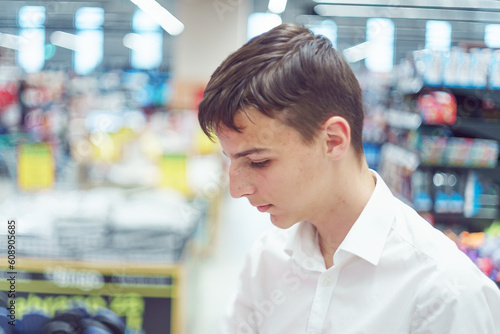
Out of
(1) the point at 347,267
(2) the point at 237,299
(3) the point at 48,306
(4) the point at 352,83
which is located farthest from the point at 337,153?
(3) the point at 48,306

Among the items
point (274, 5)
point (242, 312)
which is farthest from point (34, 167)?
point (242, 312)

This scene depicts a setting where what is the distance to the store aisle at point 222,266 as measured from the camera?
3.13 metres

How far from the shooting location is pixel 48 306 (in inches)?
68.9

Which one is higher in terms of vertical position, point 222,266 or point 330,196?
point 330,196

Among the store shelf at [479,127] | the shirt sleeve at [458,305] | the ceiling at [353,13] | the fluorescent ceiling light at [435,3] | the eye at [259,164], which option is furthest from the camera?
the fluorescent ceiling light at [435,3]

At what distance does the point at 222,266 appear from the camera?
4.45 m

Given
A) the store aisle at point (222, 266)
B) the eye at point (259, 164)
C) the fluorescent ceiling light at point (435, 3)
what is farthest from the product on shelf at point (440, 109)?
the eye at point (259, 164)

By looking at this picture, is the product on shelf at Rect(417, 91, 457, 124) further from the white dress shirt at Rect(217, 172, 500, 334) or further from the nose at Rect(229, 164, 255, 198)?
the nose at Rect(229, 164, 255, 198)

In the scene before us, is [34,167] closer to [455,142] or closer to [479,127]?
[455,142]

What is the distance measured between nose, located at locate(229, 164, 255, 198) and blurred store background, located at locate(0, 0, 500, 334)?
0.76m

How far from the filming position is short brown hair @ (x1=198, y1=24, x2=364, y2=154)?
0.90 m


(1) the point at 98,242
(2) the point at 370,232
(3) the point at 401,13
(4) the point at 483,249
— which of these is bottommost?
(4) the point at 483,249

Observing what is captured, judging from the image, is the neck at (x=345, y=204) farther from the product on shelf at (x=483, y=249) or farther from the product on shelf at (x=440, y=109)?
the product on shelf at (x=440, y=109)

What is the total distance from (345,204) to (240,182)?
0.25 metres
